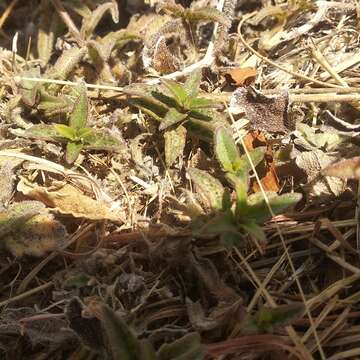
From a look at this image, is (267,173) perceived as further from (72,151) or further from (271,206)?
(72,151)

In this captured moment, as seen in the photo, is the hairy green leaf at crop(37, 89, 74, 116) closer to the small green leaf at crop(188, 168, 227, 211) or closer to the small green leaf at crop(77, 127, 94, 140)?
the small green leaf at crop(77, 127, 94, 140)

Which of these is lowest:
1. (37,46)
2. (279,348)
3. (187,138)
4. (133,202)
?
(279,348)

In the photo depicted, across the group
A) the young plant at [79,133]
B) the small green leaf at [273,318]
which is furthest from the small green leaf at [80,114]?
the small green leaf at [273,318]

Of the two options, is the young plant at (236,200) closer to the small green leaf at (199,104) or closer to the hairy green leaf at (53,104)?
the small green leaf at (199,104)

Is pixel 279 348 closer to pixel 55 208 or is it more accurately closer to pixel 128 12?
pixel 55 208

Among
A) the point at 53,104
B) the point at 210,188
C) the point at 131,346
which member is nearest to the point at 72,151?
the point at 53,104

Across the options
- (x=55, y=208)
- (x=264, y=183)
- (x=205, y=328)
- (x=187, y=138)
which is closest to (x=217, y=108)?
(x=187, y=138)

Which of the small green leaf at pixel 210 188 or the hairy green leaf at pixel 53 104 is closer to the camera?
the small green leaf at pixel 210 188
